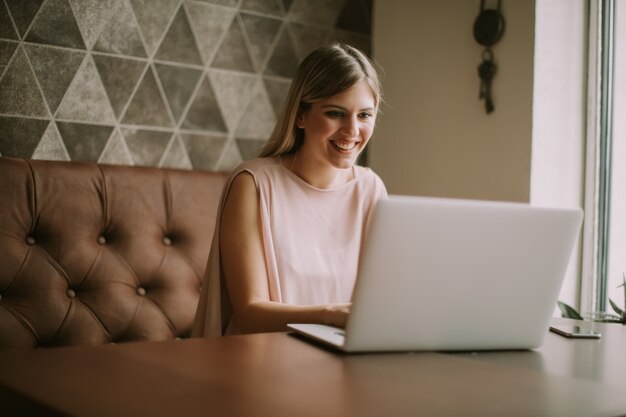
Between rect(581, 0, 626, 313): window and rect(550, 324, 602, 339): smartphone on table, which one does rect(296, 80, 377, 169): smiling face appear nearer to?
rect(550, 324, 602, 339): smartphone on table

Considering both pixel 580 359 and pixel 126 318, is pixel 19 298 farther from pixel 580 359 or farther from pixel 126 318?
pixel 580 359

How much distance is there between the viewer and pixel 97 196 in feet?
5.99

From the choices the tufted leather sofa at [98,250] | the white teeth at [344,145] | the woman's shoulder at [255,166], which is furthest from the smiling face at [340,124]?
the tufted leather sofa at [98,250]

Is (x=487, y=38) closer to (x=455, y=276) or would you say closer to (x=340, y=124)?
(x=340, y=124)

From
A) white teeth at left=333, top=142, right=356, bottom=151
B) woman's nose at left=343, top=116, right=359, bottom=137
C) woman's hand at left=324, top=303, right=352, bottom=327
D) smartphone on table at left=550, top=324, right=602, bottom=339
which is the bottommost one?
smartphone on table at left=550, top=324, right=602, bottom=339

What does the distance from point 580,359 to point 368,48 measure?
5.79 feet

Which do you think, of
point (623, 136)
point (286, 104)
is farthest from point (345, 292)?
point (623, 136)

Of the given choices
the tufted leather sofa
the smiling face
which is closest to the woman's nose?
the smiling face

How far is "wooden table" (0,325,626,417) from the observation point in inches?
28.5

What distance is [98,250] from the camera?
182 cm

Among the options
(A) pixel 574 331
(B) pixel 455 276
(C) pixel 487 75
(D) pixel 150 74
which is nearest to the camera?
(B) pixel 455 276

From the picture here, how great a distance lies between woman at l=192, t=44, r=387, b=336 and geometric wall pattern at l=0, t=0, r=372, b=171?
473 mm

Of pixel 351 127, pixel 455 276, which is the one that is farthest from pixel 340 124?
pixel 455 276

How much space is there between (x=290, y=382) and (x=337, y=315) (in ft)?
1.16
